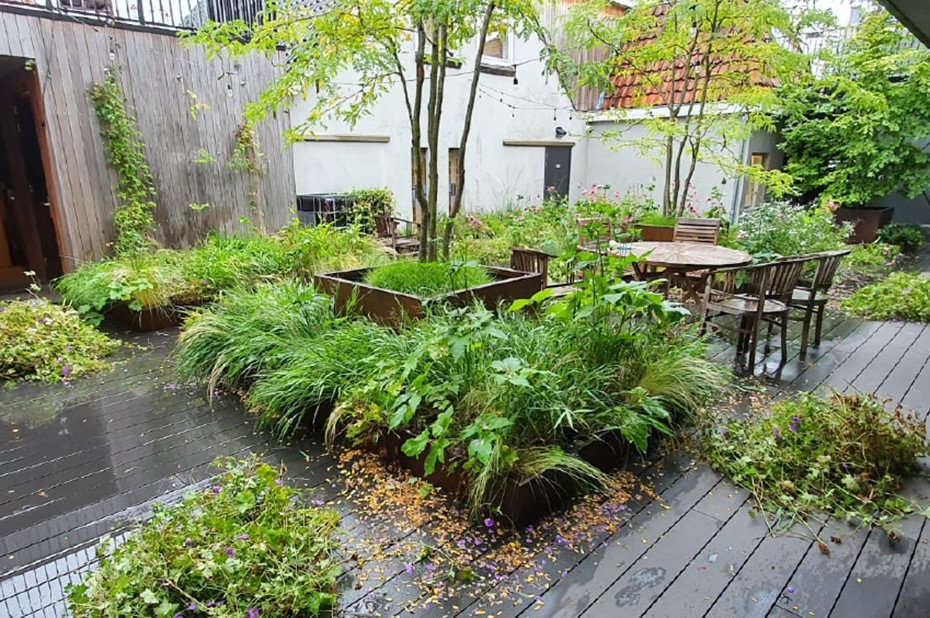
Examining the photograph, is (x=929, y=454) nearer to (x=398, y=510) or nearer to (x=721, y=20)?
(x=398, y=510)

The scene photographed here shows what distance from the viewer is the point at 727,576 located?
1.93 metres

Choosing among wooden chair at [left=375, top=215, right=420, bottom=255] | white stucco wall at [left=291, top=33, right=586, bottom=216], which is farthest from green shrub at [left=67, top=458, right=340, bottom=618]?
white stucco wall at [left=291, top=33, right=586, bottom=216]

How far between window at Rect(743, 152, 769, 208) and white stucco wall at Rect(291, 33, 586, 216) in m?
2.88

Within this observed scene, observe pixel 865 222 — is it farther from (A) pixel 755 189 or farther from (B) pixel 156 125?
(B) pixel 156 125

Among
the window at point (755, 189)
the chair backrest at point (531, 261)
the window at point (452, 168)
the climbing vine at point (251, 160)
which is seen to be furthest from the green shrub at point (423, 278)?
the window at point (755, 189)

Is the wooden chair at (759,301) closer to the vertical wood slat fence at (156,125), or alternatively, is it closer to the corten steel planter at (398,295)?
the corten steel planter at (398,295)

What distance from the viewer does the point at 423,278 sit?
12.7ft

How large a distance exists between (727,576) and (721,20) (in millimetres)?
6037

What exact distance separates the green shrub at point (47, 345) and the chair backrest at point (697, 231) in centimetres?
536

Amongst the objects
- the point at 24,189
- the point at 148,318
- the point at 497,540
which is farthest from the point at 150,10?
the point at 497,540

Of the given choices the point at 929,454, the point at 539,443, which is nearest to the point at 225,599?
the point at 539,443

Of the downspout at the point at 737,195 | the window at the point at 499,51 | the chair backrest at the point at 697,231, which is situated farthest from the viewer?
the window at the point at 499,51

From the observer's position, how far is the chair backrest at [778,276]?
365cm

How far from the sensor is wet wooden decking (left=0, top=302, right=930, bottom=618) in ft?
5.95
